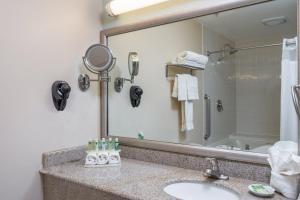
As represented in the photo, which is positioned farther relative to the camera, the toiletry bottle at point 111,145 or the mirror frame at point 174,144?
the toiletry bottle at point 111,145

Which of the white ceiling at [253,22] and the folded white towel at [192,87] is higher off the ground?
the white ceiling at [253,22]

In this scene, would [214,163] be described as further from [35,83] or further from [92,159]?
[35,83]

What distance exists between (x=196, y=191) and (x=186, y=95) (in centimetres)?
59

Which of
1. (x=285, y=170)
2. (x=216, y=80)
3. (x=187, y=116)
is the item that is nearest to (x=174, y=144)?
(x=187, y=116)

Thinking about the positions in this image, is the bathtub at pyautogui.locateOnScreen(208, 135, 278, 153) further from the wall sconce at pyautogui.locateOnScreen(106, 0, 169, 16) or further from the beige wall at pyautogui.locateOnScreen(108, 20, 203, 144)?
the wall sconce at pyautogui.locateOnScreen(106, 0, 169, 16)

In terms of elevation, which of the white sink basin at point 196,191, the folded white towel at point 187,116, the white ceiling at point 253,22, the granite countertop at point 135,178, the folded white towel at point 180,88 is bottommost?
the white sink basin at point 196,191

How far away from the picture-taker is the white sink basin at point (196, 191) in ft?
3.68

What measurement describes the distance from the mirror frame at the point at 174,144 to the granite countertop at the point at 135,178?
0.10 m

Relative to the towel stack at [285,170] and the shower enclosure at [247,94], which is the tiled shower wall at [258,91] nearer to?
the shower enclosure at [247,94]

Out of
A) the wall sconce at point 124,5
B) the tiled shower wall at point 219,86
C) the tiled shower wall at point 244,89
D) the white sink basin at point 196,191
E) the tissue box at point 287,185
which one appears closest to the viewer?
the tissue box at point 287,185

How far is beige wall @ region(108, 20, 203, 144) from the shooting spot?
60.0 inches

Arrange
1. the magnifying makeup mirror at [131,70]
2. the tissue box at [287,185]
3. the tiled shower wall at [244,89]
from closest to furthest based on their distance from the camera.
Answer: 1. the tissue box at [287,185]
2. the tiled shower wall at [244,89]
3. the magnifying makeup mirror at [131,70]

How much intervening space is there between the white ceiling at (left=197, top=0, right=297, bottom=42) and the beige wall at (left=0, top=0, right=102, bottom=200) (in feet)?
2.56

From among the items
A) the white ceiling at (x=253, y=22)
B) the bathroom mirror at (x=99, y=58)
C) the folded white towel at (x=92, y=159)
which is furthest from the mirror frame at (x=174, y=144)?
the folded white towel at (x=92, y=159)
